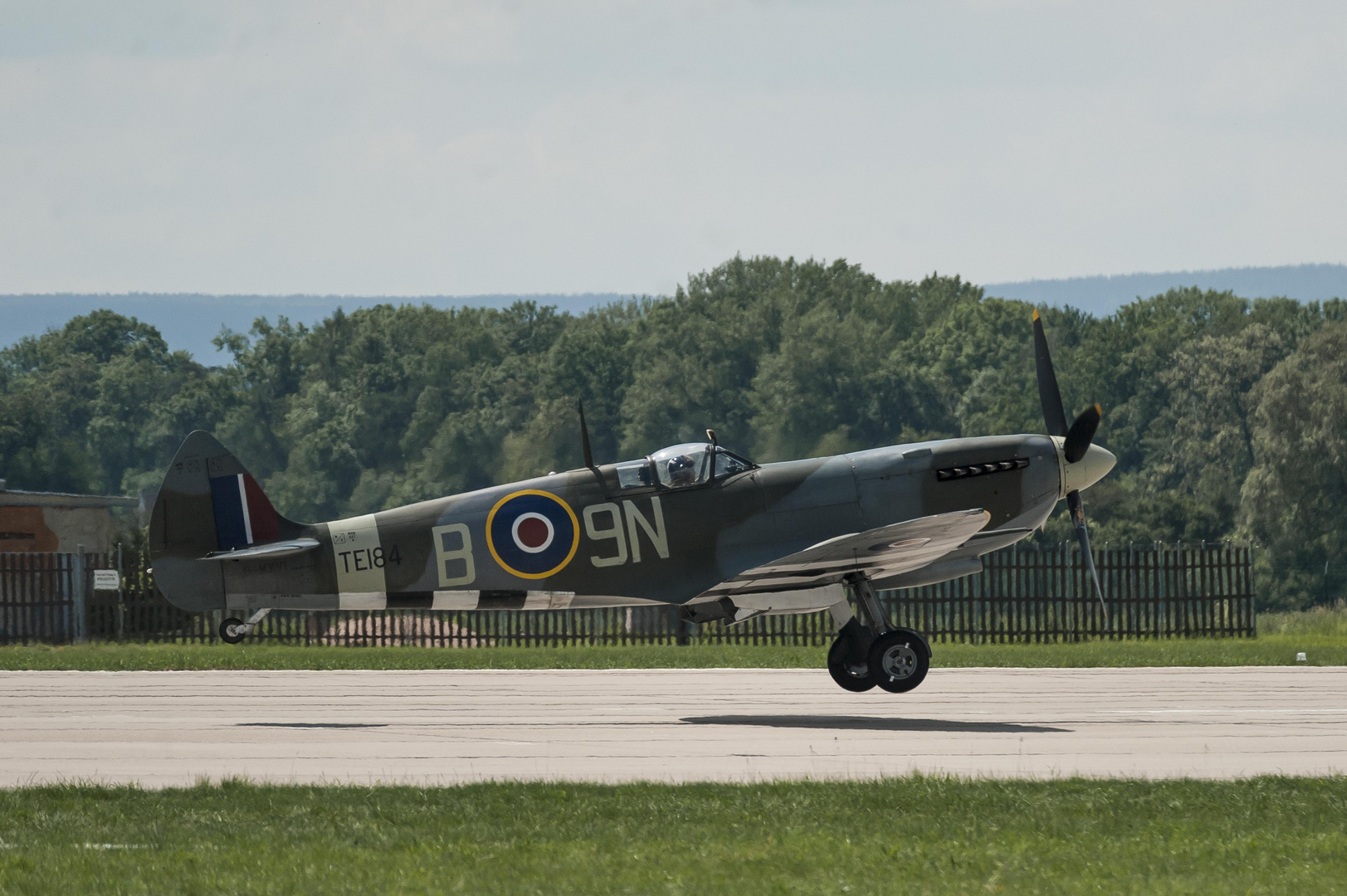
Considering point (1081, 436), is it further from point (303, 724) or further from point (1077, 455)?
point (303, 724)

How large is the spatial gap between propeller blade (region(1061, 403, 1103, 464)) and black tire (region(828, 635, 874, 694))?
10.9 feet

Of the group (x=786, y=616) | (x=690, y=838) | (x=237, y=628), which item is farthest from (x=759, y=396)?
(x=690, y=838)

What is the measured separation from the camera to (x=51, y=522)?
1662 inches

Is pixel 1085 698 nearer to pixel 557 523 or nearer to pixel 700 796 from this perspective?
pixel 557 523

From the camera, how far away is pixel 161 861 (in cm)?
761

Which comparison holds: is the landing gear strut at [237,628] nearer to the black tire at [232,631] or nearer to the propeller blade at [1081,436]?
the black tire at [232,631]

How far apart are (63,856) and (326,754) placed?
12.6ft

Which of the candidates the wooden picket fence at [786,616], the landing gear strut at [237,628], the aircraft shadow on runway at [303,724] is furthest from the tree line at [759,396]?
the aircraft shadow on runway at [303,724]

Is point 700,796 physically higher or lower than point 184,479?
lower

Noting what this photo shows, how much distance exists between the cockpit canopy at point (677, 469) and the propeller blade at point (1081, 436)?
3.72 m

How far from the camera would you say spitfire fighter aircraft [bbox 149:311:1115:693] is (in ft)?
49.3

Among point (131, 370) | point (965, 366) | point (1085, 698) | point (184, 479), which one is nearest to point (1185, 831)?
point (1085, 698)

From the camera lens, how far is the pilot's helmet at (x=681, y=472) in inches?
606

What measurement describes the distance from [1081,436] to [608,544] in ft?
17.9
